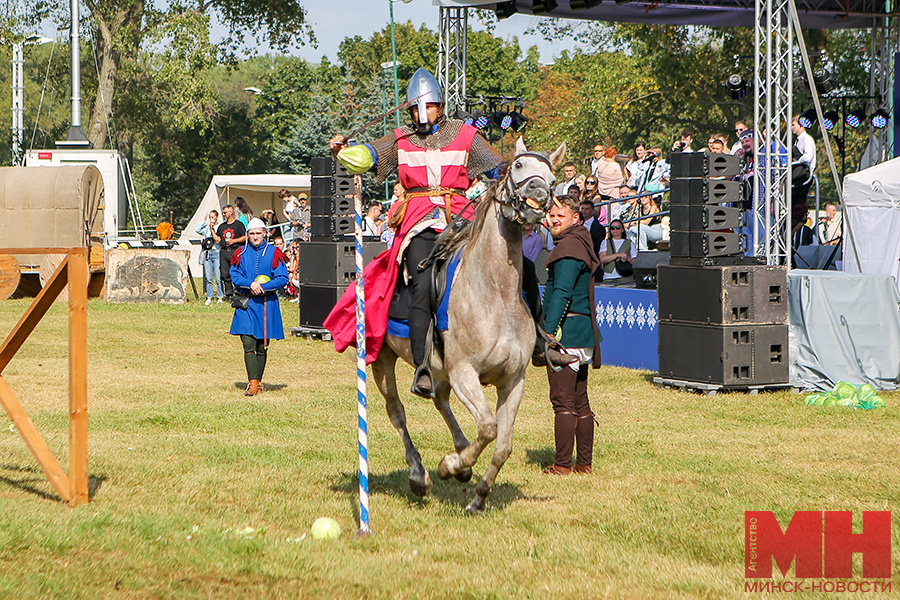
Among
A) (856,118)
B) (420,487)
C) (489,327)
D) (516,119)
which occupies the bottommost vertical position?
(420,487)

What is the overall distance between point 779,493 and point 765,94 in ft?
33.5

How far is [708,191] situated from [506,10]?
9858 millimetres

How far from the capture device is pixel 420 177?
23.2 ft

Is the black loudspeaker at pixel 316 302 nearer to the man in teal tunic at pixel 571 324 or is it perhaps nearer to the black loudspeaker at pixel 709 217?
the black loudspeaker at pixel 709 217

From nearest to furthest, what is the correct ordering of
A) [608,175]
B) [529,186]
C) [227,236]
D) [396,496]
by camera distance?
[529,186], [396,496], [227,236], [608,175]

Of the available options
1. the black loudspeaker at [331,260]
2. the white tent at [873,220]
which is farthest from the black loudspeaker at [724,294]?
the black loudspeaker at [331,260]

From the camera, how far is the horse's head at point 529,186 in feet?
19.6

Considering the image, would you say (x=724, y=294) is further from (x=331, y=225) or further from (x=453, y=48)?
(x=453, y=48)

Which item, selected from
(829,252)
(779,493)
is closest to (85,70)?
(829,252)

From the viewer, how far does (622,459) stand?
865 cm

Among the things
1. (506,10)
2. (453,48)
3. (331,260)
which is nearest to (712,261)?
(331,260)

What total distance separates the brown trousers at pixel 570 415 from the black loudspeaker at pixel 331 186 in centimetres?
950

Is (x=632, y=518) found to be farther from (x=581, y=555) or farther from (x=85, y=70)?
(x=85, y=70)

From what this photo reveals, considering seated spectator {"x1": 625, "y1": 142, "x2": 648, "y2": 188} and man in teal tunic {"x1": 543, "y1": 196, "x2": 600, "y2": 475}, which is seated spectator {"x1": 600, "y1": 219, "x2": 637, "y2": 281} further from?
man in teal tunic {"x1": 543, "y1": 196, "x2": 600, "y2": 475}
